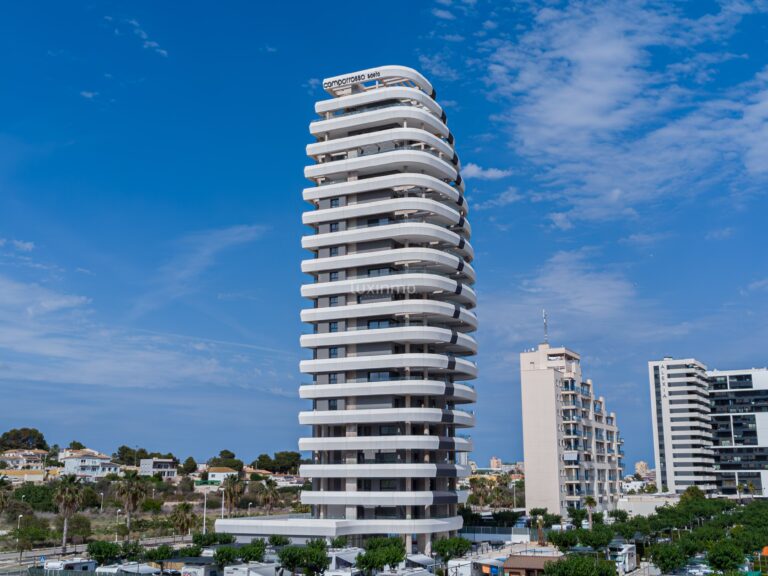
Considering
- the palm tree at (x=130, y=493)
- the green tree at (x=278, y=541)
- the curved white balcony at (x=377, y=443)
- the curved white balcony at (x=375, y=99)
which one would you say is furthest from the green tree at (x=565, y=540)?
the palm tree at (x=130, y=493)

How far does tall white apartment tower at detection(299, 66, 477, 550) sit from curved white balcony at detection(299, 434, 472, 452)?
0.14 metres

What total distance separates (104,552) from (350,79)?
6787 centimetres

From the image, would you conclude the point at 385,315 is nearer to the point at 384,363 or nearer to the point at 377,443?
the point at 384,363

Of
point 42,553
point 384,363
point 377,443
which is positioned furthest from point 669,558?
point 42,553

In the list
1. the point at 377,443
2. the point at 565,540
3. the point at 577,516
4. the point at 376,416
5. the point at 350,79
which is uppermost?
the point at 350,79

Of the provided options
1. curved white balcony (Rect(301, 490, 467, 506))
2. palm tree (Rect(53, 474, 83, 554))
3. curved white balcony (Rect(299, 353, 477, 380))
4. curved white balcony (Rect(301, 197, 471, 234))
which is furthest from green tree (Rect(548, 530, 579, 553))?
palm tree (Rect(53, 474, 83, 554))

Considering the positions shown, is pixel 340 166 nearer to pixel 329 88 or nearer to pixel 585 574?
pixel 329 88

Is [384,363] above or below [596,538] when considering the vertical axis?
above

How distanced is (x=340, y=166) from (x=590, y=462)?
90227 millimetres

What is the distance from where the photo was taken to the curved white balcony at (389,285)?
97.6 metres

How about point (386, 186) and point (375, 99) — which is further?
point (375, 99)

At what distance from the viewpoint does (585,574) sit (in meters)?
64.8

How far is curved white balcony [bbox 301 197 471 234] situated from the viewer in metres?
99.8

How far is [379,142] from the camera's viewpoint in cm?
10338
